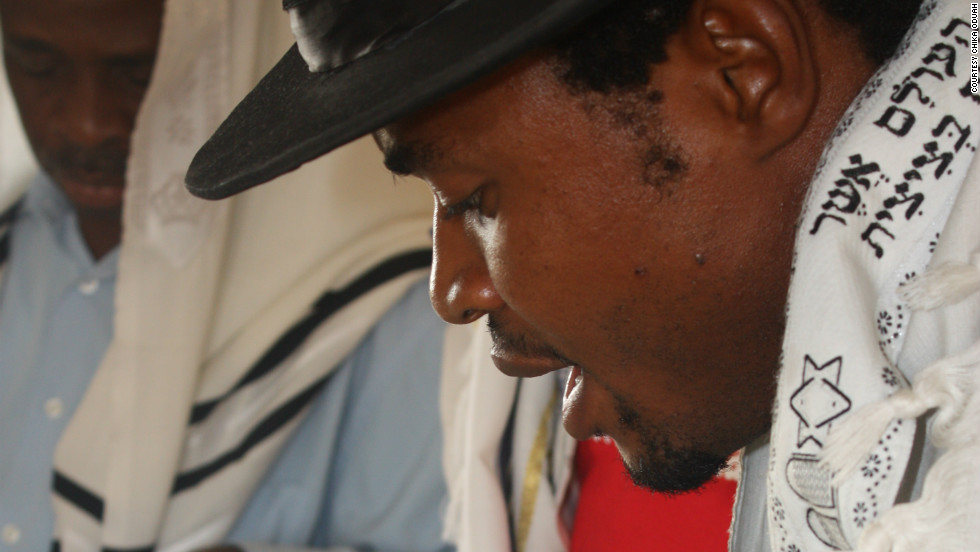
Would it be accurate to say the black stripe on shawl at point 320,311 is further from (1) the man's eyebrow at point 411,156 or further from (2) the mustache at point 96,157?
(1) the man's eyebrow at point 411,156

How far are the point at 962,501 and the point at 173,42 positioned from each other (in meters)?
1.68

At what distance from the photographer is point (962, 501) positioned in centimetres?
59

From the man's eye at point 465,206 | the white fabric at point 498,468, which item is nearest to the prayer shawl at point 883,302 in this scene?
the man's eye at point 465,206

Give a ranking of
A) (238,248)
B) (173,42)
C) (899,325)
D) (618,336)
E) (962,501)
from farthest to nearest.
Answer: (238,248) → (173,42) → (618,336) → (899,325) → (962,501)

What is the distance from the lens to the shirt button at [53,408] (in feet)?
6.68

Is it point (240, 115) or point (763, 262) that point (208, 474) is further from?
point (763, 262)

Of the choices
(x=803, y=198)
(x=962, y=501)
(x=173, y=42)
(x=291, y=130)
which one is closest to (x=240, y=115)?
(x=291, y=130)

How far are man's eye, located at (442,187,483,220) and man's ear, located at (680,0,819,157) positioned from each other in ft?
0.65

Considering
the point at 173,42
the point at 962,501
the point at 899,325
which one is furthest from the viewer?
the point at 173,42

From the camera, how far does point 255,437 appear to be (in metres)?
2.03

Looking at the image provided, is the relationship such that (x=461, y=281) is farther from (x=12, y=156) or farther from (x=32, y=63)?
(x=12, y=156)

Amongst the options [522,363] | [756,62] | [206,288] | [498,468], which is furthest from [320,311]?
[756,62]

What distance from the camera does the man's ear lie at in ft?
2.30

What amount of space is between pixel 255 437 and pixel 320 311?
278 mm
